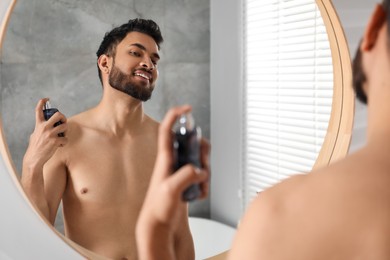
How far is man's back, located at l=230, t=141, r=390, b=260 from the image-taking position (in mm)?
485

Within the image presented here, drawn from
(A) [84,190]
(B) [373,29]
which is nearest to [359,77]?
(B) [373,29]

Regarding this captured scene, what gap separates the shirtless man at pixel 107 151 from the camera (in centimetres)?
71

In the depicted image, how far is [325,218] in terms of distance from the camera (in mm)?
490

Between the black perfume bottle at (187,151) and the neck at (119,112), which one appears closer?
the black perfume bottle at (187,151)

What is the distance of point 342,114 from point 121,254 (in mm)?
465

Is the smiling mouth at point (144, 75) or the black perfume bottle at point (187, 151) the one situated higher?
the smiling mouth at point (144, 75)

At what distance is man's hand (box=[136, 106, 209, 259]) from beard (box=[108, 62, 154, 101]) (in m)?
0.21

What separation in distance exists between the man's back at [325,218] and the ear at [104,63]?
31 centimetres

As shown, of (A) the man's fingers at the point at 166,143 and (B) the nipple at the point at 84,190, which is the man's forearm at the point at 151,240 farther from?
(B) the nipple at the point at 84,190

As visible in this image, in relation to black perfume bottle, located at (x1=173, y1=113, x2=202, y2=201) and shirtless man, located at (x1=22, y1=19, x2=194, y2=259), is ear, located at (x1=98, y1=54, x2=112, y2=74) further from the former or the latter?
black perfume bottle, located at (x1=173, y1=113, x2=202, y2=201)

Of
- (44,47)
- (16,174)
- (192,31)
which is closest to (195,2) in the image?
(192,31)

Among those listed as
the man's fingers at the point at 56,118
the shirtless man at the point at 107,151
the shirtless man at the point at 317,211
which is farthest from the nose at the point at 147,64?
the shirtless man at the point at 317,211

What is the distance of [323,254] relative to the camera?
19.1 inches

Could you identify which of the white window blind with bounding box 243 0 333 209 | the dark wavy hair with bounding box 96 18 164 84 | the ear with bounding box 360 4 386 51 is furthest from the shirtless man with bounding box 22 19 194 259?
the ear with bounding box 360 4 386 51
